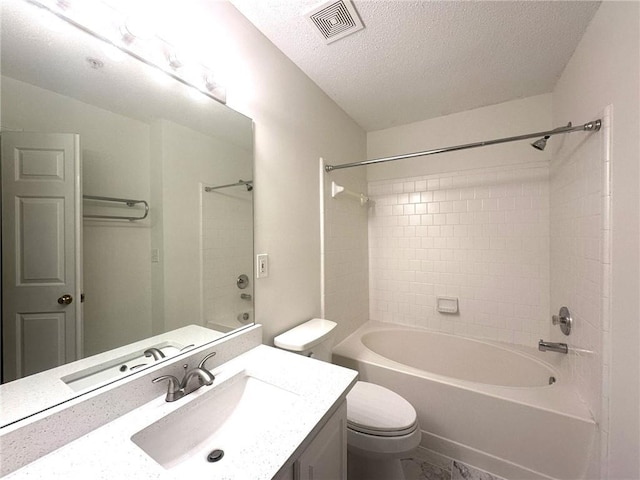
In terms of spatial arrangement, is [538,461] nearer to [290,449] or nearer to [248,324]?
[290,449]

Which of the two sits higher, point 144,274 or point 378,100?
point 378,100

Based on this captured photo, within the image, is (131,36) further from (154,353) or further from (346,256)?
(346,256)

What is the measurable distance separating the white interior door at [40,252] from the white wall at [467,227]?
87.5 inches

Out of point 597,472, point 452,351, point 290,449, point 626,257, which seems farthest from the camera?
point 452,351

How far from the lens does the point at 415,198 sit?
7.64 feet

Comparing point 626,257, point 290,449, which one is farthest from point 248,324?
point 626,257

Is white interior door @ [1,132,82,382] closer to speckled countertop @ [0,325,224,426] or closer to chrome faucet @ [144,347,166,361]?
speckled countertop @ [0,325,224,426]

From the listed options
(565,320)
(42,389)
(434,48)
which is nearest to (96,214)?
(42,389)

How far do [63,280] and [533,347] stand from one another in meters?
2.77

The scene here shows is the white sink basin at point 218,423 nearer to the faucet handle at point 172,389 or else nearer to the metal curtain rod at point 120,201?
the faucet handle at point 172,389

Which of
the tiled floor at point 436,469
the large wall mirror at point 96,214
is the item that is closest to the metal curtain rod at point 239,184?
the large wall mirror at point 96,214

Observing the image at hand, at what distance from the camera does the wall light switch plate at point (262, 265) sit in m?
1.29

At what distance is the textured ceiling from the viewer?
1.17 m

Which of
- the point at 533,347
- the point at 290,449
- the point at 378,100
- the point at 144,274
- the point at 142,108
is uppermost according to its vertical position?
the point at 378,100
